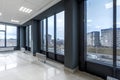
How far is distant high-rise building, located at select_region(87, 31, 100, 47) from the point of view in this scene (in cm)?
367

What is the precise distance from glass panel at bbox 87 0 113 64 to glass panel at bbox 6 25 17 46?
9940mm

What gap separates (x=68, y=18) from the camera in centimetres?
417

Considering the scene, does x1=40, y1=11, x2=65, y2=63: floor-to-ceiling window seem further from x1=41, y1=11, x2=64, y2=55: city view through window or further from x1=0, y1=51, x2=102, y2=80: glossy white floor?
x1=0, y1=51, x2=102, y2=80: glossy white floor

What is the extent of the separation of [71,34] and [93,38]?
919 millimetres

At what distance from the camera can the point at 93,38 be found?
150 inches

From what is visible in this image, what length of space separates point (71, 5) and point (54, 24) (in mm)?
2258

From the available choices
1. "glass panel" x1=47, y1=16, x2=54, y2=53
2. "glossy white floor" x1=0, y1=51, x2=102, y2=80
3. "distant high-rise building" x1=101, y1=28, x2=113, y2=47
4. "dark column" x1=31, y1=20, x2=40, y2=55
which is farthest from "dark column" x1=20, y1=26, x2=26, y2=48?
"distant high-rise building" x1=101, y1=28, x2=113, y2=47

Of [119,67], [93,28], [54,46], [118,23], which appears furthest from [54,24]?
[119,67]

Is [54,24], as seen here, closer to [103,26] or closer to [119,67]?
[103,26]

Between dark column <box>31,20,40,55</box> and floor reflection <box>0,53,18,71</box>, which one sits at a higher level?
dark column <box>31,20,40,55</box>

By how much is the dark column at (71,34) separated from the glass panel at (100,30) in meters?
0.55

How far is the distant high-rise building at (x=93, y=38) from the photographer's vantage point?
144 inches

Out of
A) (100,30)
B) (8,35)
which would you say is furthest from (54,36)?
(8,35)

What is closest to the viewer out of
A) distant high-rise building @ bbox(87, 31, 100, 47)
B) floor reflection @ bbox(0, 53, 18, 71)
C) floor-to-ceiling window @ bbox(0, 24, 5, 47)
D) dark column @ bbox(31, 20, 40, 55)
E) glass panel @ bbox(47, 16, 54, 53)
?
distant high-rise building @ bbox(87, 31, 100, 47)
